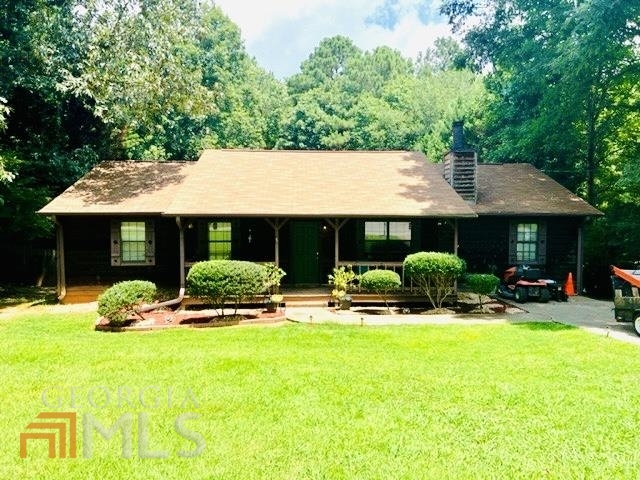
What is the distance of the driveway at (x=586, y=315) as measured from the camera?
409 inches

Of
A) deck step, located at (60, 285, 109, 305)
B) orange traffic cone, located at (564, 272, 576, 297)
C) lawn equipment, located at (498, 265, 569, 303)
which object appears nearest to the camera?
lawn equipment, located at (498, 265, 569, 303)

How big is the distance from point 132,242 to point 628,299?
15.3m

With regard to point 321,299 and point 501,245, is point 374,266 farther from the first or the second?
point 501,245

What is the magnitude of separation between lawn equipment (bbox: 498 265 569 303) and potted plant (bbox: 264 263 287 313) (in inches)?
315

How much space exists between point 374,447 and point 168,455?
6.98 ft

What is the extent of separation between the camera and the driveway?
34.1ft

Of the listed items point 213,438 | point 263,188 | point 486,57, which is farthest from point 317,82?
point 213,438

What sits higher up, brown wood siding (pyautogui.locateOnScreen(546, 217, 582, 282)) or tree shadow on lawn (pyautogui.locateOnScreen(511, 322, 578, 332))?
brown wood siding (pyautogui.locateOnScreen(546, 217, 582, 282))

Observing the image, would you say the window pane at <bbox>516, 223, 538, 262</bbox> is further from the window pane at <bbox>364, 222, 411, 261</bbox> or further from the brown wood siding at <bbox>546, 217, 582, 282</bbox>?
the window pane at <bbox>364, 222, 411, 261</bbox>

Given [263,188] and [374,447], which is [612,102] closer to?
[263,188]


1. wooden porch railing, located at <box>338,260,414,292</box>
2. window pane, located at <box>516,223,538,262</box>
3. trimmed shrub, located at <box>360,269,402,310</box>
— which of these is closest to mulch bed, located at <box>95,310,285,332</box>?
trimmed shrub, located at <box>360,269,402,310</box>

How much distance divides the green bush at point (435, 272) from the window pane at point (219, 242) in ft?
21.5

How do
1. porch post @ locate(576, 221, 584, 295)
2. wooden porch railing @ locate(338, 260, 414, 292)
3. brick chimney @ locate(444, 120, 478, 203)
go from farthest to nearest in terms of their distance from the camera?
brick chimney @ locate(444, 120, 478, 203) < porch post @ locate(576, 221, 584, 295) < wooden porch railing @ locate(338, 260, 414, 292)

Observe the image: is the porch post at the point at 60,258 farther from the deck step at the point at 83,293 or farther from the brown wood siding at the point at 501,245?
the brown wood siding at the point at 501,245
